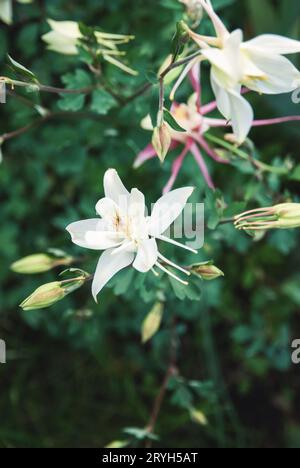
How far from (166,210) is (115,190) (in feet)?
0.21

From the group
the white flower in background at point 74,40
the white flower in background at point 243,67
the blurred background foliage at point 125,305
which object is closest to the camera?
the white flower in background at point 243,67

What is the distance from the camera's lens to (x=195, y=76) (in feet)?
2.68

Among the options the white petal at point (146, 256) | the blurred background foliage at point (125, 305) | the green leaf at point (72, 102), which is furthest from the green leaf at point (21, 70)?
the blurred background foliage at point (125, 305)

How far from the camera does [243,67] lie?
60 centimetres

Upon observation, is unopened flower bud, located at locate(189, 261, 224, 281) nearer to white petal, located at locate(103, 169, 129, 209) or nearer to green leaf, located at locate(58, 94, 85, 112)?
white petal, located at locate(103, 169, 129, 209)

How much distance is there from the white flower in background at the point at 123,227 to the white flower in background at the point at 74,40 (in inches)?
8.1

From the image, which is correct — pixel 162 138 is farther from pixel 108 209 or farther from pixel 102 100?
pixel 102 100

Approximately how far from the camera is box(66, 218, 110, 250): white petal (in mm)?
666

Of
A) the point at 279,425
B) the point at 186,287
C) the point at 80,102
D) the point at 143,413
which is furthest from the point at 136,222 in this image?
the point at 279,425

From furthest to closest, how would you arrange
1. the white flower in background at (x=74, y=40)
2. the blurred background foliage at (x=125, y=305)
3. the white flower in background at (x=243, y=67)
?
the blurred background foliage at (x=125, y=305), the white flower in background at (x=74, y=40), the white flower in background at (x=243, y=67)

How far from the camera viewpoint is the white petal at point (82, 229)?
67cm

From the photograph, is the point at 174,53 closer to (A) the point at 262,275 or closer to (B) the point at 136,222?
(B) the point at 136,222

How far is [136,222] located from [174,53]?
7.2 inches

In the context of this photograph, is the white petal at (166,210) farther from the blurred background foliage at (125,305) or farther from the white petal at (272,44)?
the blurred background foliage at (125,305)
